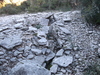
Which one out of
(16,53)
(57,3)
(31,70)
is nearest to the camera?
(31,70)

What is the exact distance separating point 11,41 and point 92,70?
250 centimetres

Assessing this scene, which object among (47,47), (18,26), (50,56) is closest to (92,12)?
(47,47)

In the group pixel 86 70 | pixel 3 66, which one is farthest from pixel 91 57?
pixel 3 66

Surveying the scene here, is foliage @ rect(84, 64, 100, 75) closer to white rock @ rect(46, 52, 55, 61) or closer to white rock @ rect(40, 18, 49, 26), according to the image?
white rock @ rect(46, 52, 55, 61)

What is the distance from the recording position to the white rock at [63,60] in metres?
4.11

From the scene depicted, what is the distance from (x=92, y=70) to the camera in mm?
3811

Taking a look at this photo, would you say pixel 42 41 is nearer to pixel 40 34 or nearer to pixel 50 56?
pixel 40 34

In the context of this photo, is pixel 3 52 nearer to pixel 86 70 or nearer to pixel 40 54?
pixel 40 54

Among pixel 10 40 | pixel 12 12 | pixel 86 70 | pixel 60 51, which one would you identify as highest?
pixel 12 12

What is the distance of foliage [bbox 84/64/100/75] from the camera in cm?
370

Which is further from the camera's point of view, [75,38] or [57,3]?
[57,3]

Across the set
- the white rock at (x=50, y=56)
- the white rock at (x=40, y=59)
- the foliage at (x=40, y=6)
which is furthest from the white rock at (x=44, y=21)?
the foliage at (x=40, y=6)

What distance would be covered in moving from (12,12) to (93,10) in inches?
194

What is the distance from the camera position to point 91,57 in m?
4.30
